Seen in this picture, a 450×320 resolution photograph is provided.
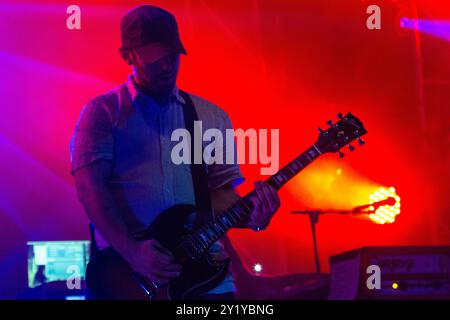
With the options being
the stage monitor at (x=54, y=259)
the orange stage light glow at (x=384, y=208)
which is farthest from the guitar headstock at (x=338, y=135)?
the stage monitor at (x=54, y=259)

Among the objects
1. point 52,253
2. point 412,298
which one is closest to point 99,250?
point 412,298

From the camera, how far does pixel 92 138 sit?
2.70 meters

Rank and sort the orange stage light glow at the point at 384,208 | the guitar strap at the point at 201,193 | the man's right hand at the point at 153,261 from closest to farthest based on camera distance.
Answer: the man's right hand at the point at 153,261 → the guitar strap at the point at 201,193 → the orange stage light glow at the point at 384,208

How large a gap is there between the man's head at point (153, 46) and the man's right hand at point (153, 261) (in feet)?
2.35

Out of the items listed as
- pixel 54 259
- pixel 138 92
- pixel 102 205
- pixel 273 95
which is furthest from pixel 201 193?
pixel 273 95

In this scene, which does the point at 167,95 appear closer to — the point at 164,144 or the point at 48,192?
the point at 164,144

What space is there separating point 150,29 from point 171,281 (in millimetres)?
1095

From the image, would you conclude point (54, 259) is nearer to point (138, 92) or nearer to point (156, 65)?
point (138, 92)

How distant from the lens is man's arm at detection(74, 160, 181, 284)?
2.58 meters

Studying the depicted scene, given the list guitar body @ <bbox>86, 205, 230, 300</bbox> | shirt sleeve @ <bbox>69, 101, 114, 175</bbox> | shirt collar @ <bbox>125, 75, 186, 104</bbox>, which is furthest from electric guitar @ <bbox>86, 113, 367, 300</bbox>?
shirt collar @ <bbox>125, 75, 186, 104</bbox>

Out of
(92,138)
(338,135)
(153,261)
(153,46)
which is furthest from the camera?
(338,135)

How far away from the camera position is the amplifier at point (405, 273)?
281 cm

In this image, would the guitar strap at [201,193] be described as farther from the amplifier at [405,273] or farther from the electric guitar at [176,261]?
the amplifier at [405,273]

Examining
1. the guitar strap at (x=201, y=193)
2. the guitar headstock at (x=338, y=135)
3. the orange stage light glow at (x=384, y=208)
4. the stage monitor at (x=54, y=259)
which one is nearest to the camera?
the guitar strap at (x=201, y=193)
